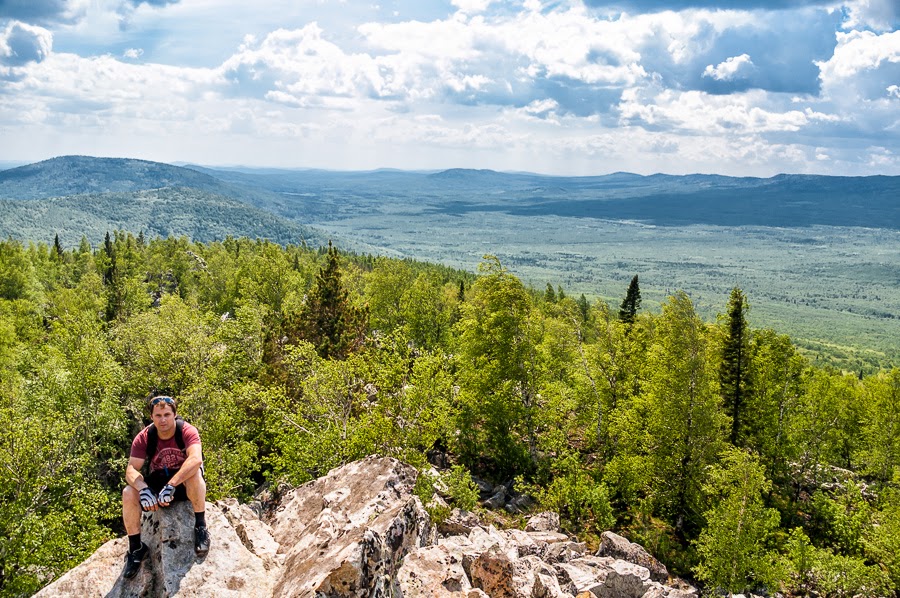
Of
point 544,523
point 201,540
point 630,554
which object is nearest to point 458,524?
point 544,523

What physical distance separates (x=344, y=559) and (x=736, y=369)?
3583cm

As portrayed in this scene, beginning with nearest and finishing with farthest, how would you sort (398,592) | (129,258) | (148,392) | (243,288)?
(398,592) → (148,392) → (243,288) → (129,258)

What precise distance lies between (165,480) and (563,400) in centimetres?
2519

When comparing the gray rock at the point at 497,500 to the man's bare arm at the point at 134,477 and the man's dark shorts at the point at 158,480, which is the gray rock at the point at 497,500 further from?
the man's bare arm at the point at 134,477

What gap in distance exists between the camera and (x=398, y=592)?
41.2ft

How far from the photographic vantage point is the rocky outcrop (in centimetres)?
1091

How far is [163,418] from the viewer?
11.6 meters

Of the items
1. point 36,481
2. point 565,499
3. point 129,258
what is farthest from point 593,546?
point 129,258

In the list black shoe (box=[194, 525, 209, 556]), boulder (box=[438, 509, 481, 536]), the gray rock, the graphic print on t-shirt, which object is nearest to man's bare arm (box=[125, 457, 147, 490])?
the graphic print on t-shirt

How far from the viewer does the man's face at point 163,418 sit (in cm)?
1160

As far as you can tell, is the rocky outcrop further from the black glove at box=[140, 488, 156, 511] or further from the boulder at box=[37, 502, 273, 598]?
the black glove at box=[140, 488, 156, 511]

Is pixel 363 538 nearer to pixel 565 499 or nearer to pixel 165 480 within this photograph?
pixel 165 480

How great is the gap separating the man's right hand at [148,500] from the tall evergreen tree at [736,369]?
3711 centimetres

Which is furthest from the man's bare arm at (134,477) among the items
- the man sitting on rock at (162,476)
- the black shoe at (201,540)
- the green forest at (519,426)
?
the green forest at (519,426)
